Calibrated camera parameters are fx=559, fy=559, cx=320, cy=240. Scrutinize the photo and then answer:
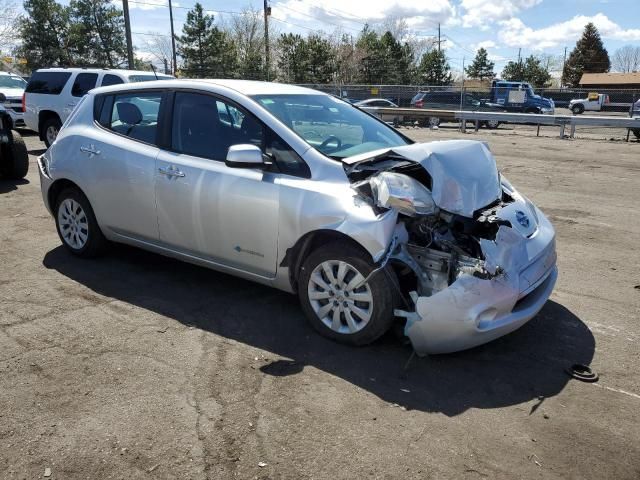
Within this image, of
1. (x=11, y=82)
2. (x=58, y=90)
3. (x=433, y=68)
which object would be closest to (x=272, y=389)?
(x=58, y=90)

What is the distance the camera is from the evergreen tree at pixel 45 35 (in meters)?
56.2

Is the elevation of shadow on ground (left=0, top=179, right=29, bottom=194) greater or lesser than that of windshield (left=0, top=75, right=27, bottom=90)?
lesser

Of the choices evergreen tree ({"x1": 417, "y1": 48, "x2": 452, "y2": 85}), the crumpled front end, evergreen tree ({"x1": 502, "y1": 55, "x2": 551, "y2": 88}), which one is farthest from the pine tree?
the crumpled front end

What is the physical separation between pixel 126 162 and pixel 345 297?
2383 mm

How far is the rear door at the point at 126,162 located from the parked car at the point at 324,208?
1 centimetres

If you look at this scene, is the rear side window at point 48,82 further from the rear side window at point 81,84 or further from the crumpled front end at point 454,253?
the crumpled front end at point 454,253

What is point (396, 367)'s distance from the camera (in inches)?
141

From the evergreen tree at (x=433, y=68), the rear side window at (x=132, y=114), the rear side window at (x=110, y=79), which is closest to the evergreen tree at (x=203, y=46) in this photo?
the evergreen tree at (x=433, y=68)

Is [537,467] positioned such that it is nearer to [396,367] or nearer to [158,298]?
[396,367]

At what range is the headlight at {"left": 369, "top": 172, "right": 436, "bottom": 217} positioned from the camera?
3.54m

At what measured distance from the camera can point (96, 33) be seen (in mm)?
58188

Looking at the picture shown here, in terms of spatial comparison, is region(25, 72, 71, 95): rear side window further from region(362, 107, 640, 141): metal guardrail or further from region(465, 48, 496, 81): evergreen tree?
region(465, 48, 496, 81): evergreen tree

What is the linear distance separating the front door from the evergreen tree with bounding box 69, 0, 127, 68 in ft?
195

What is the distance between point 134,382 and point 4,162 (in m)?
7.92
